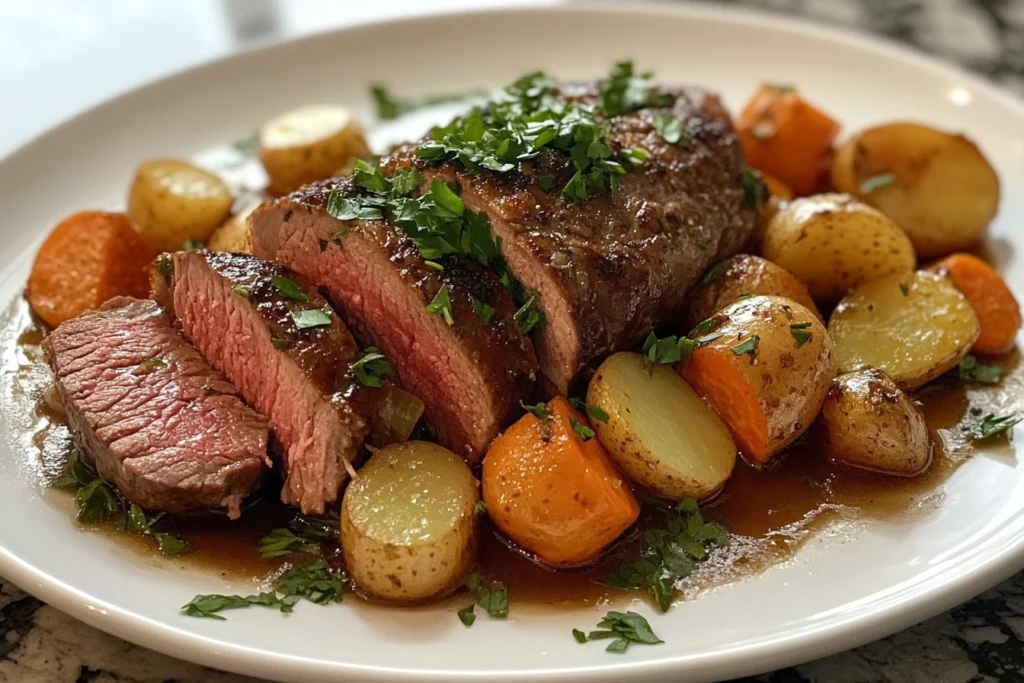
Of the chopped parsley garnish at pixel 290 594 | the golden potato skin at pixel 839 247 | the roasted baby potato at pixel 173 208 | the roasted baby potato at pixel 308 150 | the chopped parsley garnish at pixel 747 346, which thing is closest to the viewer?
the chopped parsley garnish at pixel 290 594

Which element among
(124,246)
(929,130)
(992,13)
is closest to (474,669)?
(124,246)

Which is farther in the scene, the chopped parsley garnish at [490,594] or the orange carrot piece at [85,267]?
the orange carrot piece at [85,267]

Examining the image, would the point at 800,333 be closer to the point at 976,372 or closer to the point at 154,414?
the point at 976,372

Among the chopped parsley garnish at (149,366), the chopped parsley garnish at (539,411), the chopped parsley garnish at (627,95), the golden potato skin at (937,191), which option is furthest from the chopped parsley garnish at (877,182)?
the chopped parsley garnish at (149,366)

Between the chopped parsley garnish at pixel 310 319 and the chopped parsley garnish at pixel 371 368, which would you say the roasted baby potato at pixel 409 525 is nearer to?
the chopped parsley garnish at pixel 371 368

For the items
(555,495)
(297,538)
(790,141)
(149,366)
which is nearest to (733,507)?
(555,495)

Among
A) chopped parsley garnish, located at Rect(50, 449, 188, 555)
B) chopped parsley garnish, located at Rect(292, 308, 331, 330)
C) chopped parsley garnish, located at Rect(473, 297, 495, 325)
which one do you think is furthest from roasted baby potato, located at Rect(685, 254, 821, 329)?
chopped parsley garnish, located at Rect(50, 449, 188, 555)

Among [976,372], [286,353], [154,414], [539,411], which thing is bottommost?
[976,372]
